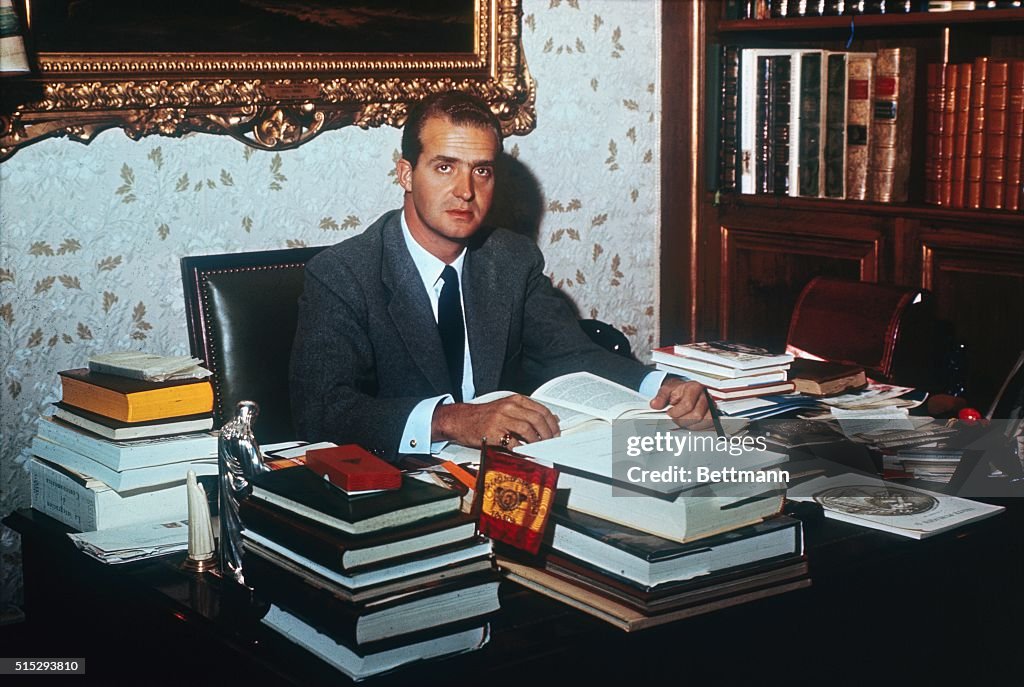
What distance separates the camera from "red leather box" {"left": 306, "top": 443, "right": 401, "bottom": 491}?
136 centimetres

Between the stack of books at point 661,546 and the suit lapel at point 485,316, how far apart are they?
104 cm

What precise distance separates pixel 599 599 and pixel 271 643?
392 mm

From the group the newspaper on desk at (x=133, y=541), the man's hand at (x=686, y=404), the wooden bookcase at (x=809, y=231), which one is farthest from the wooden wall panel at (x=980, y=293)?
the newspaper on desk at (x=133, y=541)

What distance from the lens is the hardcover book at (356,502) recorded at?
1313 mm

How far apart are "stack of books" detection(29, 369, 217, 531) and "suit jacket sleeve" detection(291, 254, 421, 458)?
35cm

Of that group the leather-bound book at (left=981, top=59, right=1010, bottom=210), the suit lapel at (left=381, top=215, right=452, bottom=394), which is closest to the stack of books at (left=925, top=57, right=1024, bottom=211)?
the leather-bound book at (left=981, top=59, right=1010, bottom=210)

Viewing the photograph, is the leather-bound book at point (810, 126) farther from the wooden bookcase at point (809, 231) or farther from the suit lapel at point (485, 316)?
the suit lapel at point (485, 316)

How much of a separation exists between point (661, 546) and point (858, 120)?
2117mm

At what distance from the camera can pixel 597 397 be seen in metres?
2.05

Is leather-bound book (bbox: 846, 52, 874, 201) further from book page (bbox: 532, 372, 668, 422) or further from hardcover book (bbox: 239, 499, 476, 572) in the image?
hardcover book (bbox: 239, 499, 476, 572)

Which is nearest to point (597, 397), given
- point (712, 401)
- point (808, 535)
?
point (712, 401)

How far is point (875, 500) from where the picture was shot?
1815 mm

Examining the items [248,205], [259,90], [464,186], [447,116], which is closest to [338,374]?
[464,186]

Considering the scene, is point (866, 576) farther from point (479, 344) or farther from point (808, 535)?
point (479, 344)
